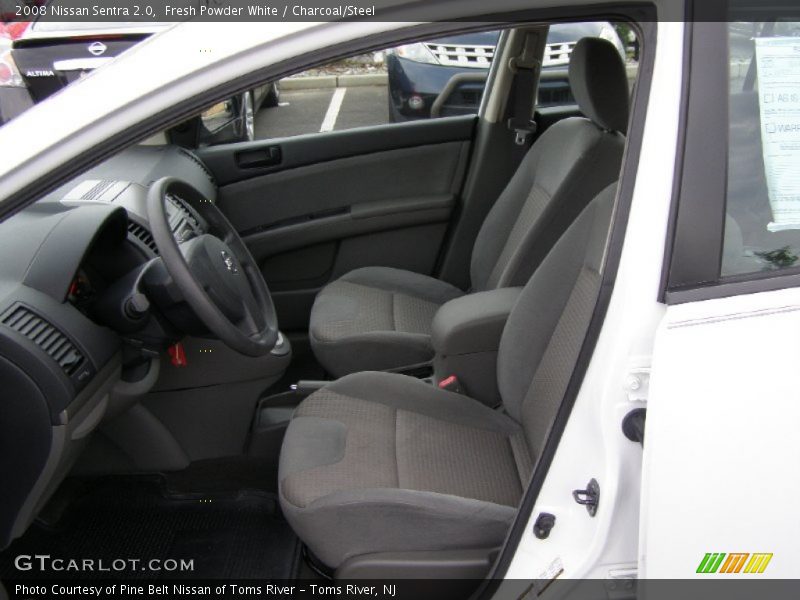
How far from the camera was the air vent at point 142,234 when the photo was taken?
5.99 ft

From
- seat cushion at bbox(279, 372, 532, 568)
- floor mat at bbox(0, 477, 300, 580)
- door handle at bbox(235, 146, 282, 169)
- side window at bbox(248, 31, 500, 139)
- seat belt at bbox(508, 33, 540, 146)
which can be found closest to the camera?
seat cushion at bbox(279, 372, 532, 568)

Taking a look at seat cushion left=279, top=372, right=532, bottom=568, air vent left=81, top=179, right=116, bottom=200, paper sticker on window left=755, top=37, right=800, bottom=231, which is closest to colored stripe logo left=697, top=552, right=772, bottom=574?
seat cushion left=279, top=372, right=532, bottom=568

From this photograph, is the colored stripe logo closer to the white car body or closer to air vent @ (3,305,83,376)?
the white car body

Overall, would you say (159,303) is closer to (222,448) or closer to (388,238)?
(222,448)

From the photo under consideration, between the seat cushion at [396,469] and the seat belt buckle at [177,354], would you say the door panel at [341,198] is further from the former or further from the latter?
the seat cushion at [396,469]

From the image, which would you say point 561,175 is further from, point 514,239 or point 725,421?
point 725,421

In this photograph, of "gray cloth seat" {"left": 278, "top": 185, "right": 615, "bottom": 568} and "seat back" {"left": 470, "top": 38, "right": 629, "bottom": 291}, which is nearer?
"gray cloth seat" {"left": 278, "top": 185, "right": 615, "bottom": 568}

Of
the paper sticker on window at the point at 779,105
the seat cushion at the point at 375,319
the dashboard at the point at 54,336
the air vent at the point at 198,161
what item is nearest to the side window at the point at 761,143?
the paper sticker on window at the point at 779,105

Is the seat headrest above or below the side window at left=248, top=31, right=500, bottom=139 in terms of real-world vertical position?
above

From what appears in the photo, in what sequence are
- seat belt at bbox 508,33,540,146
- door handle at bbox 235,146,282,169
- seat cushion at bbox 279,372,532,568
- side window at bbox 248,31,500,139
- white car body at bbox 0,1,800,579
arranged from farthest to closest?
side window at bbox 248,31,500,139 → door handle at bbox 235,146,282,169 → seat belt at bbox 508,33,540,146 → seat cushion at bbox 279,372,532,568 → white car body at bbox 0,1,800,579

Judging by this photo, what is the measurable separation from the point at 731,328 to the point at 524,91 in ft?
6.29

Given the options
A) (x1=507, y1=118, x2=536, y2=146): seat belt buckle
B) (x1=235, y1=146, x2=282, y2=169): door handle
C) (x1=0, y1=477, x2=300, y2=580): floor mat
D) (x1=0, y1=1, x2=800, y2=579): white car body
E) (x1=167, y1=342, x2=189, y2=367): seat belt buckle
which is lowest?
(x1=0, y1=477, x2=300, y2=580): floor mat

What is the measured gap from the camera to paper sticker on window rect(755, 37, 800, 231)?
1.05 metres

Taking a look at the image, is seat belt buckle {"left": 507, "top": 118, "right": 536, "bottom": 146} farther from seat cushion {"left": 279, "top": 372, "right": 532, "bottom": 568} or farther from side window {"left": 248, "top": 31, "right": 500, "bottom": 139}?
seat cushion {"left": 279, "top": 372, "right": 532, "bottom": 568}
